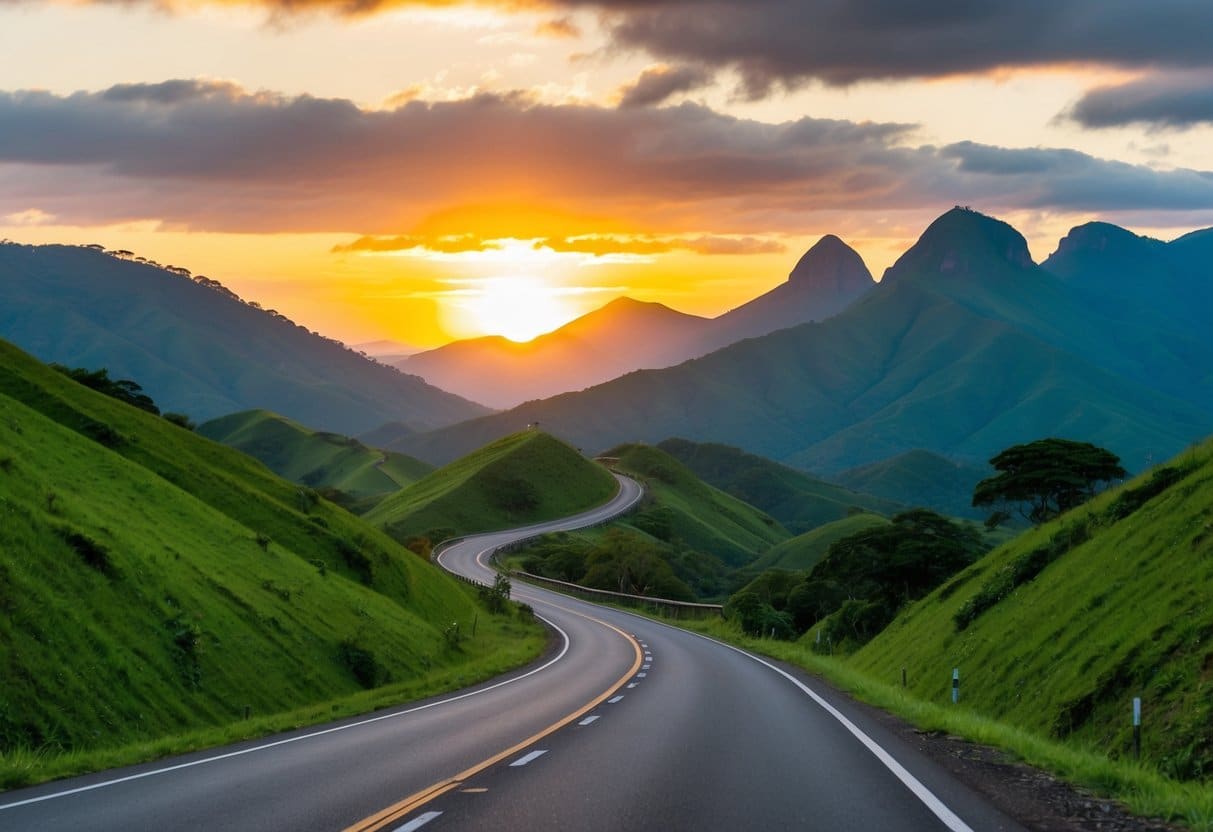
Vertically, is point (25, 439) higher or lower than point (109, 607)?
higher

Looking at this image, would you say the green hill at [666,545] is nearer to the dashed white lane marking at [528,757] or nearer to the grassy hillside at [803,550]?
the grassy hillside at [803,550]

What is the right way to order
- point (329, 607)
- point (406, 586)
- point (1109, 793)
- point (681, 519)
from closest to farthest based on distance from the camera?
point (1109, 793) < point (329, 607) < point (406, 586) < point (681, 519)

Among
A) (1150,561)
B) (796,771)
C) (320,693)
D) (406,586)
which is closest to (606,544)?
(406,586)

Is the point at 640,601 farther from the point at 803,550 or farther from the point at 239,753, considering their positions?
the point at 803,550

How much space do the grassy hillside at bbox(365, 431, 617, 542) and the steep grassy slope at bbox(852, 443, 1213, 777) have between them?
325 ft

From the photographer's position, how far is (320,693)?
26.8m

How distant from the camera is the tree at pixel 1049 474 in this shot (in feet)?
200

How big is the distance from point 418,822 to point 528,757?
4.32 m

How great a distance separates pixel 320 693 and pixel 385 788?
1576 centimetres

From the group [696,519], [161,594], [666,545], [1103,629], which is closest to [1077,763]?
[1103,629]

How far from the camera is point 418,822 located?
9914mm

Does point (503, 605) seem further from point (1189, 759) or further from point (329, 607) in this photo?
point (1189, 759)

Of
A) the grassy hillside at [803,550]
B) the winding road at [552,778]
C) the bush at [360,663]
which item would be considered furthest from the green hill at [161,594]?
the grassy hillside at [803,550]

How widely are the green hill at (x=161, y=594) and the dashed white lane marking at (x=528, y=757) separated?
18.1 feet
